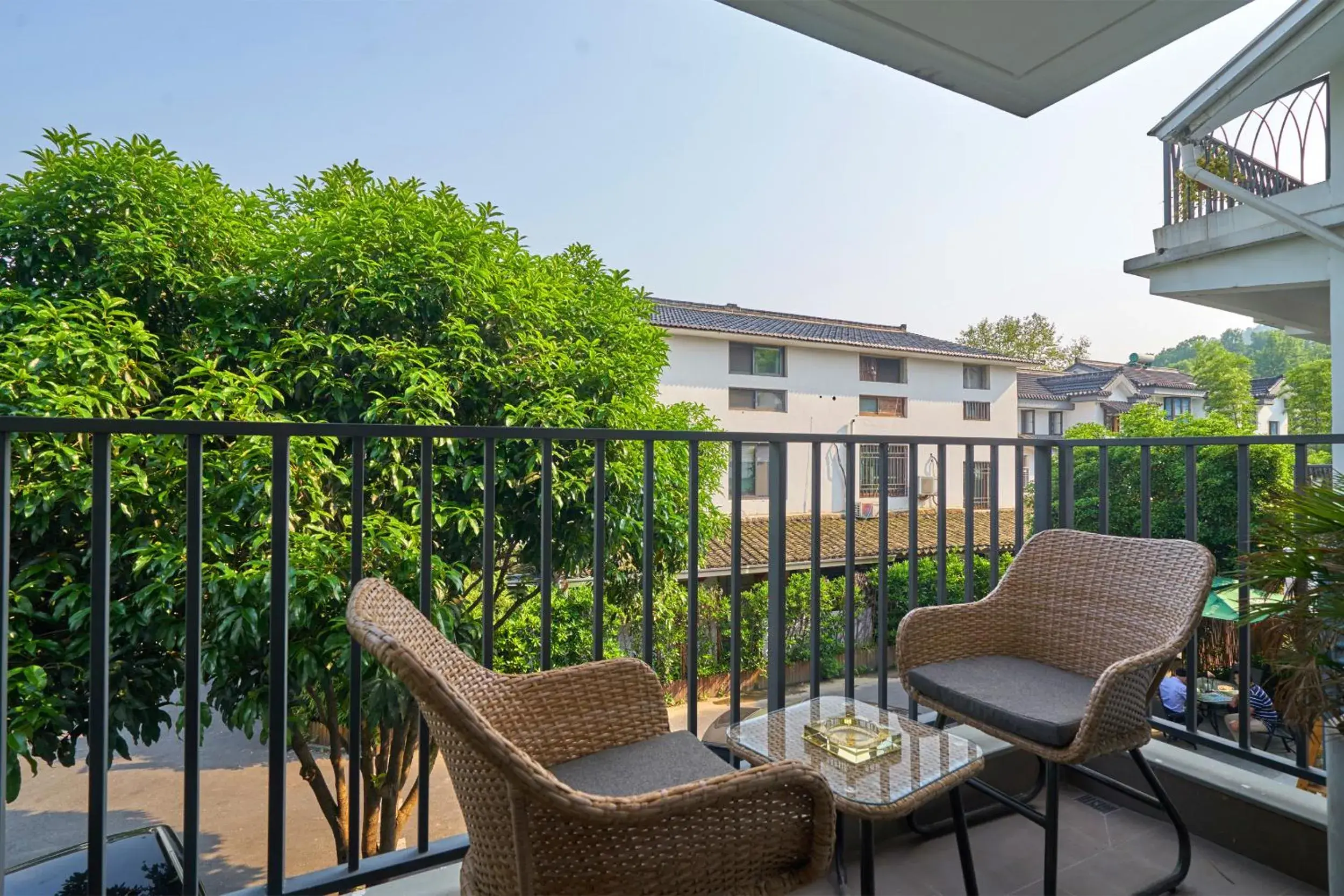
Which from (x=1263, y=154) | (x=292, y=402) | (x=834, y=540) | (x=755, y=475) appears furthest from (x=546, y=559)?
(x=834, y=540)

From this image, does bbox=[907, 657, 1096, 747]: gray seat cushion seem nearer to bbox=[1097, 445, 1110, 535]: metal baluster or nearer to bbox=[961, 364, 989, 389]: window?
bbox=[1097, 445, 1110, 535]: metal baluster

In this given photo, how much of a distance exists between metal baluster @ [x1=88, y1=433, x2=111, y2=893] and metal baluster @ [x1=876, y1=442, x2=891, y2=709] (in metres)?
1.79

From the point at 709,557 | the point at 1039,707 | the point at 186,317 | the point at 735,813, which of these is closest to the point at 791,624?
the point at 709,557

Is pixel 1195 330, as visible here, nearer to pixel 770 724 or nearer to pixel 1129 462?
pixel 1129 462

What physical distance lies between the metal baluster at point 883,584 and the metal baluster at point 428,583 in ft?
3.64

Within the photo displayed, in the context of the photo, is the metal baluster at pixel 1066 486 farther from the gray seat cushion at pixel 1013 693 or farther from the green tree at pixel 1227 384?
the green tree at pixel 1227 384

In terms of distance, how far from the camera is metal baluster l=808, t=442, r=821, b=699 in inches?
77.9

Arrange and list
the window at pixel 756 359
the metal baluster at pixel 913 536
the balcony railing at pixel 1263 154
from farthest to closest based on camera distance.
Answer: the window at pixel 756 359 → the balcony railing at pixel 1263 154 → the metal baluster at pixel 913 536

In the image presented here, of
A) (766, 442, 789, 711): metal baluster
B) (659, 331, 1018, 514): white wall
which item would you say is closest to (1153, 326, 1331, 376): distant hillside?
(659, 331, 1018, 514): white wall

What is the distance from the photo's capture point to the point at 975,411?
1973 centimetres

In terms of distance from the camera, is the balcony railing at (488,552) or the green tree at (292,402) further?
the green tree at (292,402)

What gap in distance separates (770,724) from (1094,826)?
43.7 inches

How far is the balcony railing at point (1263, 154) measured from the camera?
4.95 metres

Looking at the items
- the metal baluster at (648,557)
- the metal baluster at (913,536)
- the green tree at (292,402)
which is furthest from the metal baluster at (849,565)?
the green tree at (292,402)
